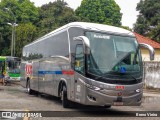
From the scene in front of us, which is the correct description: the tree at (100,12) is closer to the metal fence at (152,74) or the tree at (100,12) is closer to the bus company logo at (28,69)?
the metal fence at (152,74)

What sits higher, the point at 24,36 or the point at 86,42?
the point at 24,36

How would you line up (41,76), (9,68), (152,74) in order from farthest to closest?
(9,68)
(152,74)
(41,76)

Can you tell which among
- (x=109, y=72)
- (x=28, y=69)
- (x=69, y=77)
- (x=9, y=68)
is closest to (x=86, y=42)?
(x=109, y=72)

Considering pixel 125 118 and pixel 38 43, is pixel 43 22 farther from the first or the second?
pixel 125 118

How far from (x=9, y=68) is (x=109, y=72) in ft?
80.1

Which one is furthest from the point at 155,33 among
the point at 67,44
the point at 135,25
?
the point at 67,44

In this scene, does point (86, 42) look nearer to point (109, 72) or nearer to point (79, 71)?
point (109, 72)

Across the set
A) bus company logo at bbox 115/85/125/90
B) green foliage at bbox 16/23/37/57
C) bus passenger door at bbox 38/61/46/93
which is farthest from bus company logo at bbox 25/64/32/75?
green foliage at bbox 16/23/37/57

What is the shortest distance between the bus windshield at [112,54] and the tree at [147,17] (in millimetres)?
39605

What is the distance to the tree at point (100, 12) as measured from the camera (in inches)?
2788

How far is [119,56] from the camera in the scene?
1342 centimetres

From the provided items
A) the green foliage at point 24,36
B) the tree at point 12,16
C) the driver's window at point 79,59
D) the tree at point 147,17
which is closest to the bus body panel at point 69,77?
the driver's window at point 79,59

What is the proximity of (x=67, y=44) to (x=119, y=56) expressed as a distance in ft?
9.40

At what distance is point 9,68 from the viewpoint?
119ft
